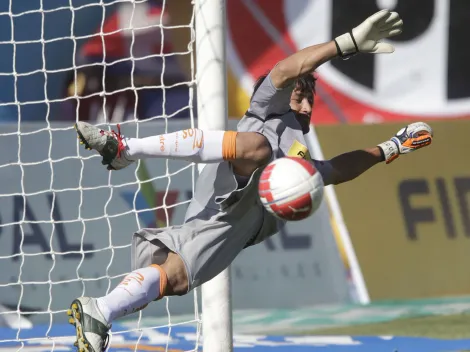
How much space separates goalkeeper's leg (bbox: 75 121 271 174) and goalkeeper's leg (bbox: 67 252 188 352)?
0.49m

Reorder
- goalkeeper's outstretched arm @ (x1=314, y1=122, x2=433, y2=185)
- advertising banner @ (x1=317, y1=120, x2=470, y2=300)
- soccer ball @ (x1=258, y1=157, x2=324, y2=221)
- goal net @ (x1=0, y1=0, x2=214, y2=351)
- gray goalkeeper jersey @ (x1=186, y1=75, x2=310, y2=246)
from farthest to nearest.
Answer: advertising banner @ (x1=317, y1=120, x2=470, y2=300) < goal net @ (x1=0, y1=0, x2=214, y2=351) < goalkeeper's outstretched arm @ (x1=314, y1=122, x2=433, y2=185) < gray goalkeeper jersey @ (x1=186, y1=75, x2=310, y2=246) < soccer ball @ (x1=258, y1=157, x2=324, y2=221)

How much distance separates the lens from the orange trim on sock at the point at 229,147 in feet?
12.9

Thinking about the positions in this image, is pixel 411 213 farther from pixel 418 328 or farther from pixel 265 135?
pixel 265 135

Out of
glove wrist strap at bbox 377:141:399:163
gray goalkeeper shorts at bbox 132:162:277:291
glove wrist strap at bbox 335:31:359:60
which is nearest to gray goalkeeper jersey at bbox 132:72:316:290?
gray goalkeeper shorts at bbox 132:162:277:291

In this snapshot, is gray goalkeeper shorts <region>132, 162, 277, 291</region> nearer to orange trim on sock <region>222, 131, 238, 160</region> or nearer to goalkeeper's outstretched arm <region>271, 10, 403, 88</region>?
orange trim on sock <region>222, 131, 238, 160</region>

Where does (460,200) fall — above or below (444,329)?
above

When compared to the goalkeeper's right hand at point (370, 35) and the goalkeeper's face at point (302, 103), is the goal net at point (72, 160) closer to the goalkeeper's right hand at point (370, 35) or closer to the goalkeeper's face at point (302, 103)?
the goalkeeper's face at point (302, 103)

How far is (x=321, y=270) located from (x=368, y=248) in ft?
1.30

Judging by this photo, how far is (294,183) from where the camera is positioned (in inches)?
150

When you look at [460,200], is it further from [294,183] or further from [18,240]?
[294,183]

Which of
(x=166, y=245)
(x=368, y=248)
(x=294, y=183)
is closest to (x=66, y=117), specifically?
(x=368, y=248)

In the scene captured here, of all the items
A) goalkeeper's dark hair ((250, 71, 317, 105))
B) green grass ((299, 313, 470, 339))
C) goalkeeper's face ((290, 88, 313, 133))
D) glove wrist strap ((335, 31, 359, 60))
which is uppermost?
glove wrist strap ((335, 31, 359, 60))

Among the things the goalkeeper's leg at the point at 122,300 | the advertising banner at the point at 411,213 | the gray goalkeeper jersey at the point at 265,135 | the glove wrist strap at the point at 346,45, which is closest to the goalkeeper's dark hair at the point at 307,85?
the gray goalkeeper jersey at the point at 265,135

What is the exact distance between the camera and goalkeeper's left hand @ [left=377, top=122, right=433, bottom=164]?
15.0 ft
